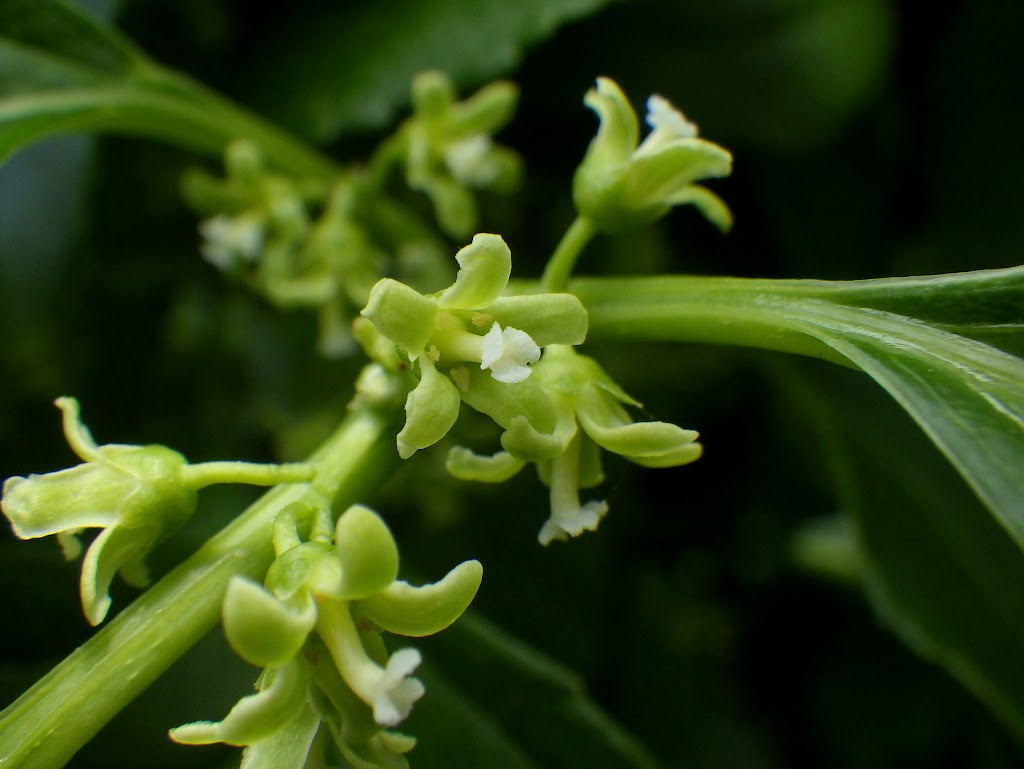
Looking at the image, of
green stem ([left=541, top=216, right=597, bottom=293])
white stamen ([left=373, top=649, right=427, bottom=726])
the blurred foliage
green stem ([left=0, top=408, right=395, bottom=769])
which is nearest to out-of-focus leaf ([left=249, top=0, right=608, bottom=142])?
the blurred foliage

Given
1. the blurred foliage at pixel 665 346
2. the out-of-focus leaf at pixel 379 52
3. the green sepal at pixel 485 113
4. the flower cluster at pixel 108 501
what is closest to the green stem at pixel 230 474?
the flower cluster at pixel 108 501

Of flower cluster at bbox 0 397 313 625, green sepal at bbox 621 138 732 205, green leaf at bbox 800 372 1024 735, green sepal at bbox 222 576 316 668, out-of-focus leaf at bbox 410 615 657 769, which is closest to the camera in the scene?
green sepal at bbox 222 576 316 668

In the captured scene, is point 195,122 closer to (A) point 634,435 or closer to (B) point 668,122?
(B) point 668,122

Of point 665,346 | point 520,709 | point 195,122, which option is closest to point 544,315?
point 520,709

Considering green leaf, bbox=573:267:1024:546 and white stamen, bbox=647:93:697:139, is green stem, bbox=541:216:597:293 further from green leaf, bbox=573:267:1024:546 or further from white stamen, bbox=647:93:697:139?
white stamen, bbox=647:93:697:139

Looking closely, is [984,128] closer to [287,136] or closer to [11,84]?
[287,136]

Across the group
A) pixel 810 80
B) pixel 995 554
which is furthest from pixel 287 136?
pixel 995 554

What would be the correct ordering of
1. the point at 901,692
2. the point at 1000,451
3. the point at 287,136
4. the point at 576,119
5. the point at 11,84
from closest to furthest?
1. the point at 1000,451
2. the point at 11,84
3. the point at 287,136
4. the point at 576,119
5. the point at 901,692
